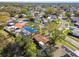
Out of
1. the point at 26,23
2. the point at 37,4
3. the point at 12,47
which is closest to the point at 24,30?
the point at 26,23

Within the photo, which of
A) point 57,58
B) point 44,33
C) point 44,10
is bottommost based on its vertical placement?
point 57,58

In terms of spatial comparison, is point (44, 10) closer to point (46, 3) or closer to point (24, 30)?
point (46, 3)

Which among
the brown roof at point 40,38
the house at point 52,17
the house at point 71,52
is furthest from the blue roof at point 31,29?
the house at point 71,52

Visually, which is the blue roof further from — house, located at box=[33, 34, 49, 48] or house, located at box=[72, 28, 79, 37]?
house, located at box=[72, 28, 79, 37]

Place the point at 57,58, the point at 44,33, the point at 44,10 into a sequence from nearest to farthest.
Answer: the point at 57,58 → the point at 44,33 → the point at 44,10

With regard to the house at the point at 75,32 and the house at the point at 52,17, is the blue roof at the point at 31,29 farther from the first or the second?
the house at the point at 75,32

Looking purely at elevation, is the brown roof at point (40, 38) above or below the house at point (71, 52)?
above

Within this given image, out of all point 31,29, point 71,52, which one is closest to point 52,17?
point 31,29

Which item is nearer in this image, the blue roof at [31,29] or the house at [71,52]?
the house at [71,52]
